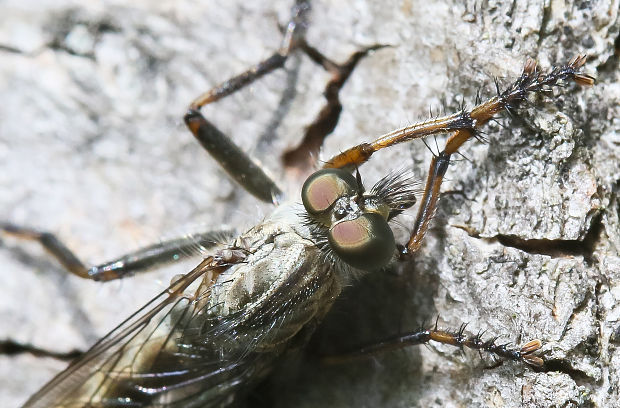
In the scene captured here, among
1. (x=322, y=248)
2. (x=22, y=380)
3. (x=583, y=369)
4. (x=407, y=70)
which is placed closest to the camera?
(x=583, y=369)

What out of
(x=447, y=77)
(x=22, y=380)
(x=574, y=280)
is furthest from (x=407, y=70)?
(x=22, y=380)

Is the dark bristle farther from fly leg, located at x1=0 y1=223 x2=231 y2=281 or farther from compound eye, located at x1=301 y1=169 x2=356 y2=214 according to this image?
fly leg, located at x1=0 y1=223 x2=231 y2=281

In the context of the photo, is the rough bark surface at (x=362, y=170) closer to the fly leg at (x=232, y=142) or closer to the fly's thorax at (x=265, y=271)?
the fly leg at (x=232, y=142)

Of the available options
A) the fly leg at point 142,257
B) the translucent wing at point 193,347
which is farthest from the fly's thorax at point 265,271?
the fly leg at point 142,257

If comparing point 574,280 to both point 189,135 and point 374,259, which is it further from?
point 189,135

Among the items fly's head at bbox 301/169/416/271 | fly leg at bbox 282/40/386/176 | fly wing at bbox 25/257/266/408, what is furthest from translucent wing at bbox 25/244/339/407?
fly leg at bbox 282/40/386/176

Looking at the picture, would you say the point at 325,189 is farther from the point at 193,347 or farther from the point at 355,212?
the point at 193,347

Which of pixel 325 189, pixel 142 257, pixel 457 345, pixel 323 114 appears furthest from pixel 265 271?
pixel 323 114
